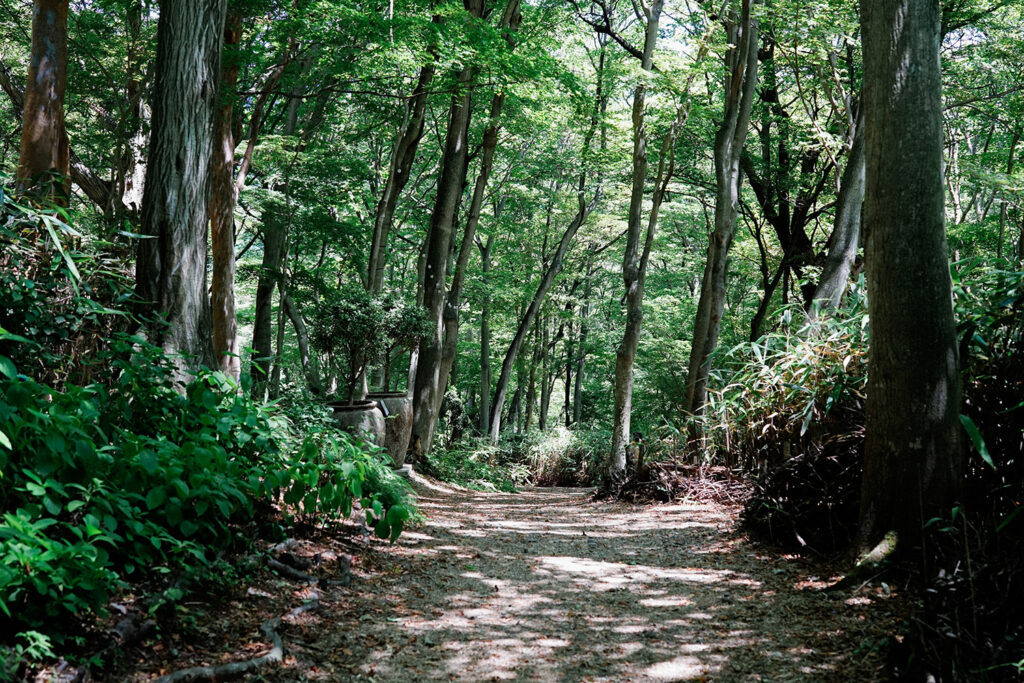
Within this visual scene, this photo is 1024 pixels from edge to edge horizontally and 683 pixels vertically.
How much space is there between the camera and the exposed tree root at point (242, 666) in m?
2.66

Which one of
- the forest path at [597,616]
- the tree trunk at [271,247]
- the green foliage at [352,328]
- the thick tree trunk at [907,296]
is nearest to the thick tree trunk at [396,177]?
the tree trunk at [271,247]

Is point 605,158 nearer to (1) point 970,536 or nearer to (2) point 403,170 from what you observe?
(2) point 403,170

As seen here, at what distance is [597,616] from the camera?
13.5 feet

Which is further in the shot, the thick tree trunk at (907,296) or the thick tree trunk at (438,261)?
the thick tree trunk at (438,261)

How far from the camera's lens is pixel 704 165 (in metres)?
17.7

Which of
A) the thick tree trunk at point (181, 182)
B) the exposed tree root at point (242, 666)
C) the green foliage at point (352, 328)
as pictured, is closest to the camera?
the exposed tree root at point (242, 666)

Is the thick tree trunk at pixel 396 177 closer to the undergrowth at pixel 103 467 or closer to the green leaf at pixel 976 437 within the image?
the undergrowth at pixel 103 467

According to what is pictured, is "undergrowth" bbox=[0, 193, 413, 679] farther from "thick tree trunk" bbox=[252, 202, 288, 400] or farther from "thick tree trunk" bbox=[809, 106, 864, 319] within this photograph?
"thick tree trunk" bbox=[252, 202, 288, 400]

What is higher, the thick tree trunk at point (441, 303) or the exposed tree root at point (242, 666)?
the thick tree trunk at point (441, 303)

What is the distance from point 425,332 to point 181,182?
6.23 meters

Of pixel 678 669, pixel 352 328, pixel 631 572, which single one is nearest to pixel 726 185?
pixel 352 328

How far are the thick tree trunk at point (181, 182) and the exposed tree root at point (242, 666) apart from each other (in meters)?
2.28

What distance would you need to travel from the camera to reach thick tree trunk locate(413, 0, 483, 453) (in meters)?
12.3

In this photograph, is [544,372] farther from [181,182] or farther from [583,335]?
[181,182]
